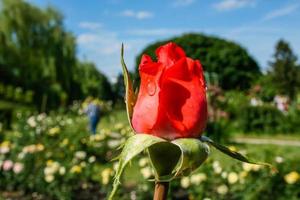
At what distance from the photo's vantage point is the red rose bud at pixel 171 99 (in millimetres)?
634

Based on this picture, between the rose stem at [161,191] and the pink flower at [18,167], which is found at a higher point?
the rose stem at [161,191]

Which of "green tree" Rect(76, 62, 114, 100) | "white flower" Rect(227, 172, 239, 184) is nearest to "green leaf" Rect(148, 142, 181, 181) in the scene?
"white flower" Rect(227, 172, 239, 184)

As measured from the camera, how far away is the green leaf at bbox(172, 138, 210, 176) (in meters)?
0.61

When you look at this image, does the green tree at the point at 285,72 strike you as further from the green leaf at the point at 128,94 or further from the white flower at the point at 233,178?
the green leaf at the point at 128,94

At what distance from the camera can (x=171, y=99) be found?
2.14 feet

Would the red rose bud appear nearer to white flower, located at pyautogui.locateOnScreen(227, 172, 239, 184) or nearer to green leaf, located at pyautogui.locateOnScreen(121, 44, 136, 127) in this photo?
green leaf, located at pyautogui.locateOnScreen(121, 44, 136, 127)

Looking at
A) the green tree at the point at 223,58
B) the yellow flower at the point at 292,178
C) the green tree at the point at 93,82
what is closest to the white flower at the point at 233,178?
the yellow flower at the point at 292,178

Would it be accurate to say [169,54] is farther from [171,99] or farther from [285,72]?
[285,72]

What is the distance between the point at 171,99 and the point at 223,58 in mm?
49623

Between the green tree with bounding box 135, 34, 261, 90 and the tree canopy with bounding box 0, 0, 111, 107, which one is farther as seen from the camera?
the green tree with bounding box 135, 34, 261, 90

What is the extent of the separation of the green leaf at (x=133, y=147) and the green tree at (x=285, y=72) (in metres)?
30.6

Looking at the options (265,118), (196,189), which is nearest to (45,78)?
(265,118)

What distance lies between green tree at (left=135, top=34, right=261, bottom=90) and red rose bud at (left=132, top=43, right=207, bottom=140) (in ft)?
152

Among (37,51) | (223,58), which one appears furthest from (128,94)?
(223,58)
